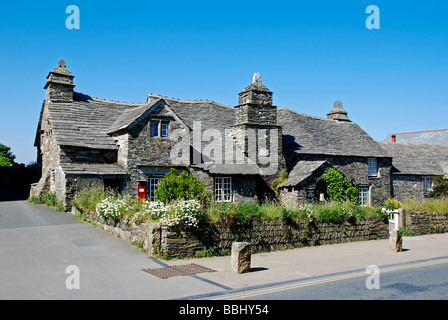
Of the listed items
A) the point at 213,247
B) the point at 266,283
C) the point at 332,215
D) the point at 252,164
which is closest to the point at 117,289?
the point at 266,283

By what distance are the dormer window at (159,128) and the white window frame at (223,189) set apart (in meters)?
4.00

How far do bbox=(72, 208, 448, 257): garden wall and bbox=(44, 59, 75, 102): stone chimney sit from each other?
8.31m

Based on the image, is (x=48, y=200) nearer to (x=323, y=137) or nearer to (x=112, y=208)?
(x=112, y=208)

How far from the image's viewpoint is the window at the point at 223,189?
21.4 m

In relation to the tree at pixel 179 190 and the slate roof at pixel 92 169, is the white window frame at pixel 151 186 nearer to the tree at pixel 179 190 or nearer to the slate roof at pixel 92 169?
the slate roof at pixel 92 169

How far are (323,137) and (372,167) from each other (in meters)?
4.48

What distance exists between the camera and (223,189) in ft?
70.7

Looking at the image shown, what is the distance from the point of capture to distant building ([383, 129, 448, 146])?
150ft

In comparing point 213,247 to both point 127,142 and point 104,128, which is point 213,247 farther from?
point 104,128

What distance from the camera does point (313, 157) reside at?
2528 cm

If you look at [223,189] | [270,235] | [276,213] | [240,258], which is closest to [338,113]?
[223,189]

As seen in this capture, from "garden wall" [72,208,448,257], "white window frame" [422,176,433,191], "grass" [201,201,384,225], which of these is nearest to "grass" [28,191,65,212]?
"garden wall" [72,208,448,257]

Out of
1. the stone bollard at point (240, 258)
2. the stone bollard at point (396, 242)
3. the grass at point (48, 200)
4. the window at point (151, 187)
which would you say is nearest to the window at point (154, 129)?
the window at point (151, 187)
